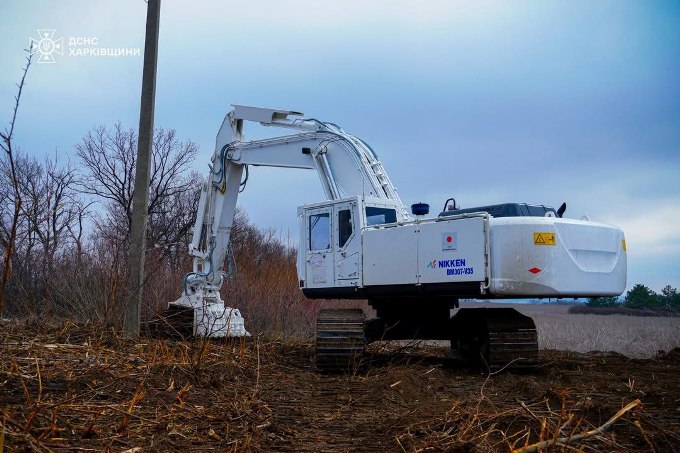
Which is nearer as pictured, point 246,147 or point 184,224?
point 246,147

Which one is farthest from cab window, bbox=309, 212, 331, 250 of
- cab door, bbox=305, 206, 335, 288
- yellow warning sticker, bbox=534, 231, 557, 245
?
yellow warning sticker, bbox=534, 231, 557, 245

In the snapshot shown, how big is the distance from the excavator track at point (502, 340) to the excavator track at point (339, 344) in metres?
2.03

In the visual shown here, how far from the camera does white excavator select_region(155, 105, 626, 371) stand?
1125cm

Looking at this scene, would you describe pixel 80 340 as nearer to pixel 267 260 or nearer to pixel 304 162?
pixel 304 162

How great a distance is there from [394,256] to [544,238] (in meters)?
2.57

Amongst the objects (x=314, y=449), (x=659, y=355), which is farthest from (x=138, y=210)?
(x=659, y=355)

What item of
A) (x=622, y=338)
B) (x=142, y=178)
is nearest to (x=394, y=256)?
(x=142, y=178)

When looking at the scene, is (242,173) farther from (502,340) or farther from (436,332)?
(502,340)

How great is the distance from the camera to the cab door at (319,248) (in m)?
13.5

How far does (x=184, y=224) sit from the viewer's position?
29.2 meters

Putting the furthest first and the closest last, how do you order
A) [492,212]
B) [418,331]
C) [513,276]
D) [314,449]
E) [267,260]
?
[267,260], [418,331], [492,212], [513,276], [314,449]

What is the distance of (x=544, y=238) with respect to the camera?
11156 millimetres

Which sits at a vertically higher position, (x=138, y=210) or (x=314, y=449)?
(x=138, y=210)

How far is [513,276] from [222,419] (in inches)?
230
